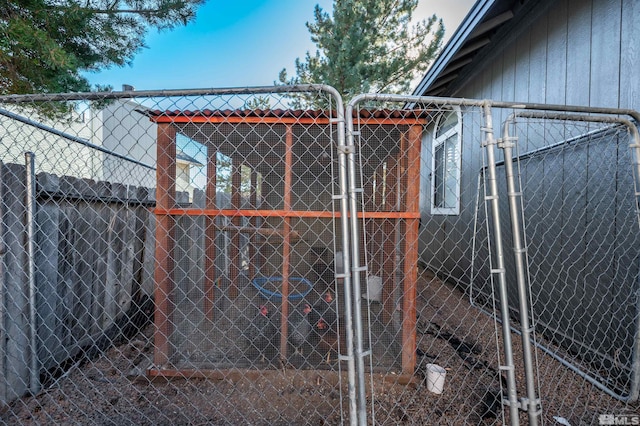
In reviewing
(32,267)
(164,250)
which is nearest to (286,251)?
(164,250)

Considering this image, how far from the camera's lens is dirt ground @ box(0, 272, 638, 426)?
1.75m

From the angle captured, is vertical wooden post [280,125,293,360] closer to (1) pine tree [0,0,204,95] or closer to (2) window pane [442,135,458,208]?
(1) pine tree [0,0,204,95]

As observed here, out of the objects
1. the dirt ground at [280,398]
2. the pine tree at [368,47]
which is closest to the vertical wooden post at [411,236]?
the dirt ground at [280,398]

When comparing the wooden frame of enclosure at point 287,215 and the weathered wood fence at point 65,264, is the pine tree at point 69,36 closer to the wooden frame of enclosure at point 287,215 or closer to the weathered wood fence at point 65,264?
the weathered wood fence at point 65,264

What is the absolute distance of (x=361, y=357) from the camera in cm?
121

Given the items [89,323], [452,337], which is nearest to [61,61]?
[89,323]

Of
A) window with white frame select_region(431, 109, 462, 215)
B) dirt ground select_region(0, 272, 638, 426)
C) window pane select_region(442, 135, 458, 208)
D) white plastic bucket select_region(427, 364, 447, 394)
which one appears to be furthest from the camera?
window pane select_region(442, 135, 458, 208)

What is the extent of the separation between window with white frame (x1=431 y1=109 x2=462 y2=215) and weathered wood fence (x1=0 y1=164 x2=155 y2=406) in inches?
152

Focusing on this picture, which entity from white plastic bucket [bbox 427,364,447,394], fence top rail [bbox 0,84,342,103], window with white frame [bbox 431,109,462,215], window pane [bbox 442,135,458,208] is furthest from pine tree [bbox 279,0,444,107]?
white plastic bucket [bbox 427,364,447,394]

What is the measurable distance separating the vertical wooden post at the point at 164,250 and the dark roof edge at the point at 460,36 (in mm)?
3191

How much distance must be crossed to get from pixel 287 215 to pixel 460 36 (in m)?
3.23

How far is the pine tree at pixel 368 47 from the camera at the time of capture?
22.5ft

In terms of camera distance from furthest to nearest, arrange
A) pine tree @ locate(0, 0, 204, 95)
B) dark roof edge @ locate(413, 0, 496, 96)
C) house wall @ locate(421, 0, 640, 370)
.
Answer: dark roof edge @ locate(413, 0, 496, 96) < pine tree @ locate(0, 0, 204, 95) < house wall @ locate(421, 0, 640, 370)

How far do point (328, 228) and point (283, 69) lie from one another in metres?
7.25
